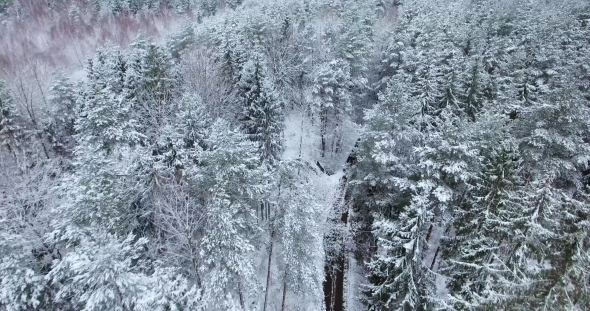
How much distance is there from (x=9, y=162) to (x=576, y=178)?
4316 centimetres

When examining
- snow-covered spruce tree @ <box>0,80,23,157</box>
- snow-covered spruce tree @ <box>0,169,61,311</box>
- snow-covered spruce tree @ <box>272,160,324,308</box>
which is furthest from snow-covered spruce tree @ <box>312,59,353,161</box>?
snow-covered spruce tree @ <box>0,80,23,157</box>

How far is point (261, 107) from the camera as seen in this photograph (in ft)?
105

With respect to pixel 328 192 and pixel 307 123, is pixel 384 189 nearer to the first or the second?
pixel 328 192

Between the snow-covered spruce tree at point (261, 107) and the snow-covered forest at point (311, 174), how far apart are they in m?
0.19

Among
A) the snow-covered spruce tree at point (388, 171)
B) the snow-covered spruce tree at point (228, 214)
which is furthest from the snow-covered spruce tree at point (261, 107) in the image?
the snow-covered spruce tree at point (228, 214)

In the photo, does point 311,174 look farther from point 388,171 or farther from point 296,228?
point 296,228

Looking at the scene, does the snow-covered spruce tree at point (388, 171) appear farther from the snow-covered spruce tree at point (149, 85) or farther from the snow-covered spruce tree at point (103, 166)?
the snow-covered spruce tree at point (149, 85)

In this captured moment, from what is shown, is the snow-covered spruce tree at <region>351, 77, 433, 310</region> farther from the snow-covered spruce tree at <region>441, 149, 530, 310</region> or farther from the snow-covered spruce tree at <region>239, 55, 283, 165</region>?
the snow-covered spruce tree at <region>239, 55, 283, 165</region>

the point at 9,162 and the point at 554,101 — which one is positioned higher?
the point at 554,101

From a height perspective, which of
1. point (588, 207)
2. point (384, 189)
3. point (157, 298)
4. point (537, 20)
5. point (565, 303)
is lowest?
point (384, 189)

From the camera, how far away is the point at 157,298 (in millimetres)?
14688

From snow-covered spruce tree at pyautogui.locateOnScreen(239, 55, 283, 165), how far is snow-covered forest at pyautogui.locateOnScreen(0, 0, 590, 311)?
0.19 m

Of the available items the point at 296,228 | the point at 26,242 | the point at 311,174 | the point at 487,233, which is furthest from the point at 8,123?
the point at 487,233

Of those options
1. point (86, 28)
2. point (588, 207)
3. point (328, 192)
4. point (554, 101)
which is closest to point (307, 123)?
point (328, 192)
